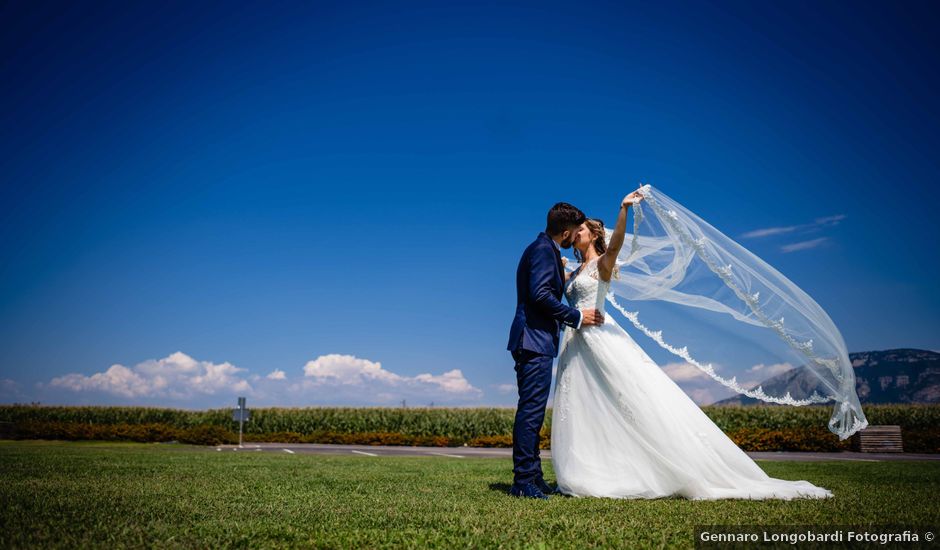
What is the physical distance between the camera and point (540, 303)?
604 centimetres

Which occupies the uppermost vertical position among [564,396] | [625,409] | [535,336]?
[535,336]

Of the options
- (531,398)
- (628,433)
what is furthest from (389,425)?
(628,433)

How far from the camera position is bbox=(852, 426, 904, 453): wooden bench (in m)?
23.9

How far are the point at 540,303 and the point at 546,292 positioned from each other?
130 mm

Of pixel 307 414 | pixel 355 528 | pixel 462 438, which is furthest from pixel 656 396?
pixel 307 414

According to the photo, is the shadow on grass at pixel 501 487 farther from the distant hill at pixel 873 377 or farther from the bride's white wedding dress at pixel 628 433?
the distant hill at pixel 873 377

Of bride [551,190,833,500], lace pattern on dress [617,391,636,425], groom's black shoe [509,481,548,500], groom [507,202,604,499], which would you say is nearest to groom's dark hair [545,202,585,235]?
groom [507,202,604,499]

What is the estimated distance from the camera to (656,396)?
6020mm

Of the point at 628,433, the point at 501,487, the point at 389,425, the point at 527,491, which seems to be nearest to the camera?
the point at 527,491

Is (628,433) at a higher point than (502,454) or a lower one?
higher

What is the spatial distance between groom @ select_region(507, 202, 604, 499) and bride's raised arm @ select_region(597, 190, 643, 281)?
44 cm

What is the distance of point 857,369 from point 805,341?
972mm

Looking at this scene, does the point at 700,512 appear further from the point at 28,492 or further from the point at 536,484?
the point at 28,492

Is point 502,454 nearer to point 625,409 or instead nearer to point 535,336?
point 625,409
